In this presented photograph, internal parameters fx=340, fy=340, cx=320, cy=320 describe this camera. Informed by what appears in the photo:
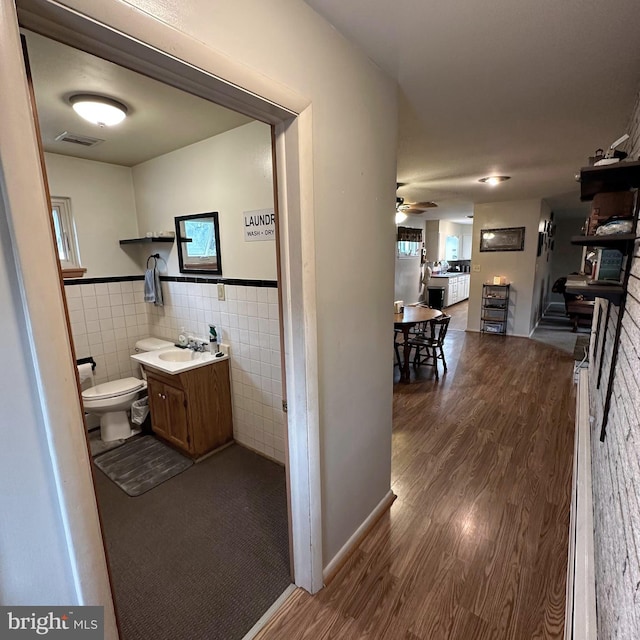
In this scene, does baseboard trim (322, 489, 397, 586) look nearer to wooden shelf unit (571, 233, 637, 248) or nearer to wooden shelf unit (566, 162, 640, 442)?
wooden shelf unit (566, 162, 640, 442)

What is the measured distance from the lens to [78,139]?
2.46 metres

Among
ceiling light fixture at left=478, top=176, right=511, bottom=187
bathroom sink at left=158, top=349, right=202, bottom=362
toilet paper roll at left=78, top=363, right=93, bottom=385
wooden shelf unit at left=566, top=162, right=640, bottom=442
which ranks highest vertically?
ceiling light fixture at left=478, top=176, right=511, bottom=187

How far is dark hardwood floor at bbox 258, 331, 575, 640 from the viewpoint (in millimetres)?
1464

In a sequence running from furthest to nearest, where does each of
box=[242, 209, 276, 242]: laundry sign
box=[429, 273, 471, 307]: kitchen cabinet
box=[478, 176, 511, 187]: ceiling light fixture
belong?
box=[429, 273, 471, 307]: kitchen cabinet → box=[478, 176, 511, 187]: ceiling light fixture → box=[242, 209, 276, 242]: laundry sign

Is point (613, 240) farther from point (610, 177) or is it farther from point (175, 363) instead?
Result: point (175, 363)

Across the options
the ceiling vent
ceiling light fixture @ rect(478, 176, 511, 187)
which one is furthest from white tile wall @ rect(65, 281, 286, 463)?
ceiling light fixture @ rect(478, 176, 511, 187)

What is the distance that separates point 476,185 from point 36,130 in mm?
4785

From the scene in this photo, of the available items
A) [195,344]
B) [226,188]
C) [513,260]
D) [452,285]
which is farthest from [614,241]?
[452,285]

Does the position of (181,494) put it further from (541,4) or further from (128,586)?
(541,4)

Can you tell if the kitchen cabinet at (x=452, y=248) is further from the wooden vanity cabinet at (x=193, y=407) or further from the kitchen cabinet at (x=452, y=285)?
the wooden vanity cabinet at (x=193, y=407)

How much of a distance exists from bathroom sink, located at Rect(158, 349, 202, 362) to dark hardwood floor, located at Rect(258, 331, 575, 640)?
185cm

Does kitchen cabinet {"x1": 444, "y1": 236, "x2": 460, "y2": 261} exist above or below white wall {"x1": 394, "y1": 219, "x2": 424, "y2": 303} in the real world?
above

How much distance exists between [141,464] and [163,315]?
133 centimetres

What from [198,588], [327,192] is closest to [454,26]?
[327,192]
